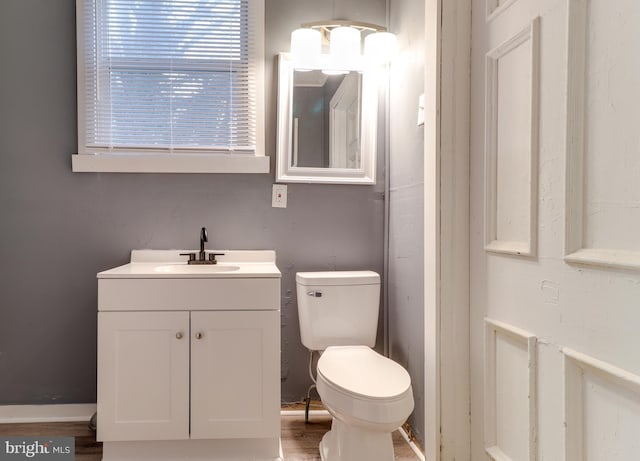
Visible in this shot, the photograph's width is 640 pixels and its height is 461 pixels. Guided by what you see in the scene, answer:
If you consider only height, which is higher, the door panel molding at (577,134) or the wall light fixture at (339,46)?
the wall light fixture at (339,46)

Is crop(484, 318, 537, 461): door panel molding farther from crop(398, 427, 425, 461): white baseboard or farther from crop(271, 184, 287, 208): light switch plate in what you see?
crop(271, 184, 287, 208): light switch plate

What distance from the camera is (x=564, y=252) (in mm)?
964

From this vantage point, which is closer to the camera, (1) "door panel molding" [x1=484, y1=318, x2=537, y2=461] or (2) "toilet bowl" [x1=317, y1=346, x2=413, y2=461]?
(1) "door panel molding" [x1=484, y1=318, x2=537, y2=461]

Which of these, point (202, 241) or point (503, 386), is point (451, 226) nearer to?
point (503, 386)

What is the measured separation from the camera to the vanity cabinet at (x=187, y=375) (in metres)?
1.70

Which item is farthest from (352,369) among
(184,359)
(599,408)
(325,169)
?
(325,169)

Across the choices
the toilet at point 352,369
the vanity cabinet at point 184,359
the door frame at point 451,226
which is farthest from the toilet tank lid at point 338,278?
the door frame at point 451,226

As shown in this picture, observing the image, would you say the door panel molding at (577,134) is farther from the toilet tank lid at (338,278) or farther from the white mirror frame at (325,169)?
the white mirror frame at (325,169)

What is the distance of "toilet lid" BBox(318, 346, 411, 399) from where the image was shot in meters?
1.45

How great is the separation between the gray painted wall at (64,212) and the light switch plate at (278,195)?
0.03 meters

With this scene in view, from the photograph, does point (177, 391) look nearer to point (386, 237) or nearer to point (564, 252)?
point (386, 237)

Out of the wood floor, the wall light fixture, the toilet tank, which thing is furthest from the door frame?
the wall light fixture

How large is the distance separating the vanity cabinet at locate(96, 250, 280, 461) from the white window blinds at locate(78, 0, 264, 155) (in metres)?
0.76

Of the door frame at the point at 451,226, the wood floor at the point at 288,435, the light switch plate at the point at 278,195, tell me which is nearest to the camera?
the door frame at the point at 451,226
